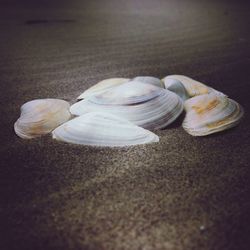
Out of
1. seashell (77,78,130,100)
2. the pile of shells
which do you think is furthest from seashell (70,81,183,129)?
seashell (77,78,130,100)

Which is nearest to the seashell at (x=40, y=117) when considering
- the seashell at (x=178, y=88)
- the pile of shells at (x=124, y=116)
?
the pile of shells at (x=124, y=116)

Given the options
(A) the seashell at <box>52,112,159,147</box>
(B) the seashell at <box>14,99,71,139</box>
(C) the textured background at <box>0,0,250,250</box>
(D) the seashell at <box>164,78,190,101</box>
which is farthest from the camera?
(D) the seashell at <box>164,78,190,101</box>

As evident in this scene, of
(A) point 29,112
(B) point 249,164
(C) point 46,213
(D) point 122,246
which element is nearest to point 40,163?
(C) point 46,213

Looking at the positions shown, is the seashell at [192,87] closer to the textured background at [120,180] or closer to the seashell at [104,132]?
the textured background at [120,180]

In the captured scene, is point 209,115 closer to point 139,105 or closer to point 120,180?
point 139,105

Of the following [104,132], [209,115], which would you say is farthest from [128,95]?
[209,115]

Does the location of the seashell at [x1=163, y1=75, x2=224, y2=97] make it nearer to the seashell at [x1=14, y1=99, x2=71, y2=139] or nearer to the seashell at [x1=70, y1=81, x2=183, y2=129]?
the seashell at [x1=70, y1=81, x2=183, y2=129]
